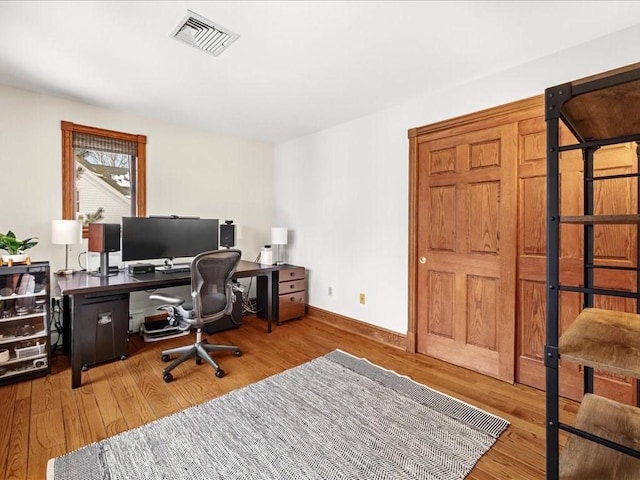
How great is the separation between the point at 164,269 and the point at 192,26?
6.93 feet

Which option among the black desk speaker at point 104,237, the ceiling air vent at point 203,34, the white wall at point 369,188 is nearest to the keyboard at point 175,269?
the black desk speaker at point 104,237

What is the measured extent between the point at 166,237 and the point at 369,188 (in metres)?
2.14

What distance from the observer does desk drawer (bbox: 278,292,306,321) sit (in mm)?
3740

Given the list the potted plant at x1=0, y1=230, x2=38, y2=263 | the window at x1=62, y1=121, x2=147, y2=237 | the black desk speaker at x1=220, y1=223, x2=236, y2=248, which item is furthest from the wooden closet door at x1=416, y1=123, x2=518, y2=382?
the potted plant at x1=0, y1=230, x2=38, y2=263

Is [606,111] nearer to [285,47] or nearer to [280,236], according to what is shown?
[285,47]

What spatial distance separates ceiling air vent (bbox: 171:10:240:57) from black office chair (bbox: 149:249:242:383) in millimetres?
1431

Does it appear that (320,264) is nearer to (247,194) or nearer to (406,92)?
(247,194)

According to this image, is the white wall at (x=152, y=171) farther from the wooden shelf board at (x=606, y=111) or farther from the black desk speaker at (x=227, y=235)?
the wooden shelf board at (x=606, y=111)

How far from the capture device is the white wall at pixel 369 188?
2.27 metres

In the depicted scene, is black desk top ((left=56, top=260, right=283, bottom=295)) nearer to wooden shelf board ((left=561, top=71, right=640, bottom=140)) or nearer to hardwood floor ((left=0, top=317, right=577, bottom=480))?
hardwood floor ((left=0, top=317, right=577, bottom=480))

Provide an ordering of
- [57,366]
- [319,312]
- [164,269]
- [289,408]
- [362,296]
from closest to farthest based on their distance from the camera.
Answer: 1. [289,408]
2. [57,366]
3. [164,269]
4. [362,296]
5. [319,312]

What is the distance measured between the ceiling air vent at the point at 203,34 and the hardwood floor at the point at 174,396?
93.0 inches

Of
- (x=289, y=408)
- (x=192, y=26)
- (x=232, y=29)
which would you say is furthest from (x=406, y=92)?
(x=289, y=408)

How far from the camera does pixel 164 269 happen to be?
3086 millimetres
